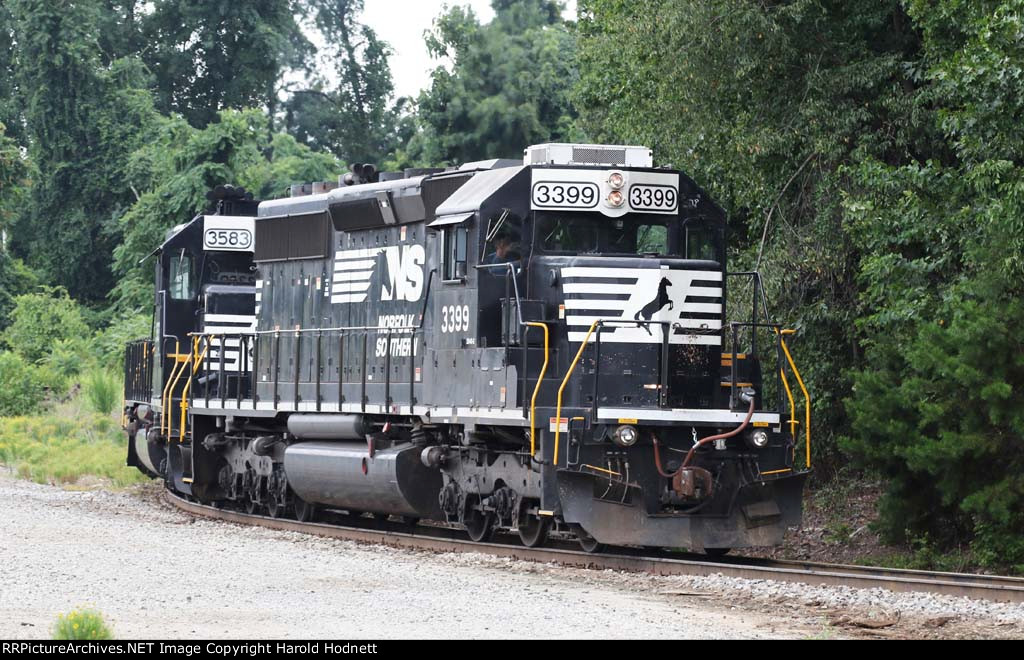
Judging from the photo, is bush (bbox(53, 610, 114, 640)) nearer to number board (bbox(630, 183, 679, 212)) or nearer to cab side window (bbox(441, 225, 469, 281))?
cab side window (bbox(441, 225, 469, 281))

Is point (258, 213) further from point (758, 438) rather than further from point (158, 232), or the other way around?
point (158, 232)

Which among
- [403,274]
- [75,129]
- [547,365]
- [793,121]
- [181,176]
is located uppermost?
[75,129]

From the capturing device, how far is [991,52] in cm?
1298

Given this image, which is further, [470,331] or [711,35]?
[711,35]

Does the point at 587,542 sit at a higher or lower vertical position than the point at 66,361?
lower

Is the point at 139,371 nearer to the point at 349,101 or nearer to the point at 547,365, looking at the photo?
the point at 547,365

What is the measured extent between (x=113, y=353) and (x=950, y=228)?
26775 mm

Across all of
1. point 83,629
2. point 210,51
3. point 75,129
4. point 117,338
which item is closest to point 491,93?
point 117,338

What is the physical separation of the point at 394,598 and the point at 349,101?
48.6 metres

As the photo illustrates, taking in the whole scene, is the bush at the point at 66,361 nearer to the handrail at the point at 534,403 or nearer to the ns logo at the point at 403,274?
the ns logo at the point at 403,274

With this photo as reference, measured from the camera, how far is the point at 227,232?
67.7 feet

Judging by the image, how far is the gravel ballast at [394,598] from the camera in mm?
8781

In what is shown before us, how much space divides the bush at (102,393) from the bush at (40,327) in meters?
7.60
